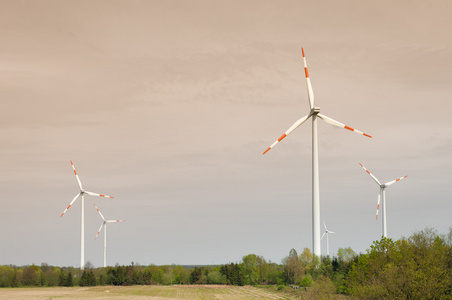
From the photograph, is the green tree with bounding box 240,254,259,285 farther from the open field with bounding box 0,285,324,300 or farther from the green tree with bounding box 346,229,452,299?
the green tree with bounding box 346,229,452,299

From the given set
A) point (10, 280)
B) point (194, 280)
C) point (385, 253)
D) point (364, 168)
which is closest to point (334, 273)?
point (364, 168)

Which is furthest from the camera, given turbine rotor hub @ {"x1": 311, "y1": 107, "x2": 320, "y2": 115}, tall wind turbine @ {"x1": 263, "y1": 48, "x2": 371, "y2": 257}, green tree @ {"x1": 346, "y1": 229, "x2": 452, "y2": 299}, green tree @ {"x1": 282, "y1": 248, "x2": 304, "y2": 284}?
green tree @ {"x1": 282, "y1": 248, "x2": 304, "y2": 284}

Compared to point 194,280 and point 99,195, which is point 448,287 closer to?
point 99,195

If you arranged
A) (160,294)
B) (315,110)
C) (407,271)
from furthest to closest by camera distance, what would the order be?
1. (160,294)
2. (315,110)
3. (407,271)

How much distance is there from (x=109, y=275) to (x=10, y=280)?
131 feet

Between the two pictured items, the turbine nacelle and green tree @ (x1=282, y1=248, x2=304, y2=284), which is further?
green tree @ (x1=282, y1=248, x2=304, y2=284)

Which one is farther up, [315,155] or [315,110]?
[315,110]

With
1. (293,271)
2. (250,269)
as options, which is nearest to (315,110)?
(293,271)

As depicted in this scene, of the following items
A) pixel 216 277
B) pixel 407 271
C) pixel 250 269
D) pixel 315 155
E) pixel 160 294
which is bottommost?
pixel 216 277

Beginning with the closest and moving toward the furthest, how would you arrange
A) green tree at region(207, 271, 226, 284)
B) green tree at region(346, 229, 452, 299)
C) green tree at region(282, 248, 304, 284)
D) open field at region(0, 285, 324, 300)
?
green tree at region(346, 229, 452, 299), open field at region(0, 285, 324, 300), green tree at region(282, 248, 304, 284), green tree at region(207, 271, 226, 284)

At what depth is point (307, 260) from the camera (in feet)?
616

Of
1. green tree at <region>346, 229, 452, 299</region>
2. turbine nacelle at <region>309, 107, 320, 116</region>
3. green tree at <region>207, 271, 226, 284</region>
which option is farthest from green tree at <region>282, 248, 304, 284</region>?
green tree at <region>346, 229, 452, 299</region>

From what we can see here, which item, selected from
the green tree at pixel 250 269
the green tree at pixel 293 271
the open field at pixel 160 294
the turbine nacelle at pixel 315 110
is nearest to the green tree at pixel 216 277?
the green tree at pixel 250 269

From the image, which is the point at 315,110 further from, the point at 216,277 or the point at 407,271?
the point at 216,277
